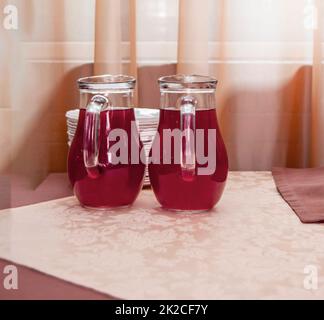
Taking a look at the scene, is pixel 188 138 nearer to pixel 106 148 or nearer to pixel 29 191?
pixel 106 148

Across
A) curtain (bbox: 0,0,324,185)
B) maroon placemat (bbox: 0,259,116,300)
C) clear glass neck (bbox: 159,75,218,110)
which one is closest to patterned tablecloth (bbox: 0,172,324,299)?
maroon placemat (bbox: 0,259,116,300)

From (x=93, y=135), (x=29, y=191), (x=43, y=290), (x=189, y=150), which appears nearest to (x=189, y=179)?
(x=189, y=150)

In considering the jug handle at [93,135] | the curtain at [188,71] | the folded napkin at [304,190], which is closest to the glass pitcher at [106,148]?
the jug handle at [93,135]

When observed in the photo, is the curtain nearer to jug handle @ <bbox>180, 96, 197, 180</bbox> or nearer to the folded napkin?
the folded napkin

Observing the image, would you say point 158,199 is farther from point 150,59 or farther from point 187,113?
point 150,59

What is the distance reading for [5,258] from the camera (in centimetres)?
80

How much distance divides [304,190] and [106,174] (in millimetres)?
342

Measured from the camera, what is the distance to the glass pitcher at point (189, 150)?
3.18 feet

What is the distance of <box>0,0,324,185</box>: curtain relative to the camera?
1486 millimetres

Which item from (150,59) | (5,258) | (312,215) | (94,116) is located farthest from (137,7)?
(5,258)

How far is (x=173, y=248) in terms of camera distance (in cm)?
83

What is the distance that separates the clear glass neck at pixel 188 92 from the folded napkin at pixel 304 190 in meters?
0.21

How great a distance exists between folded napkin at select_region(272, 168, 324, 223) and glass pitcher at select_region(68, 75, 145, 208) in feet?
0.82

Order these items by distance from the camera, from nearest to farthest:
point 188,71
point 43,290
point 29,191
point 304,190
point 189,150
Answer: point 43,290 → point 189,150 → point 304,190 → point 29,191 → point 188,71
